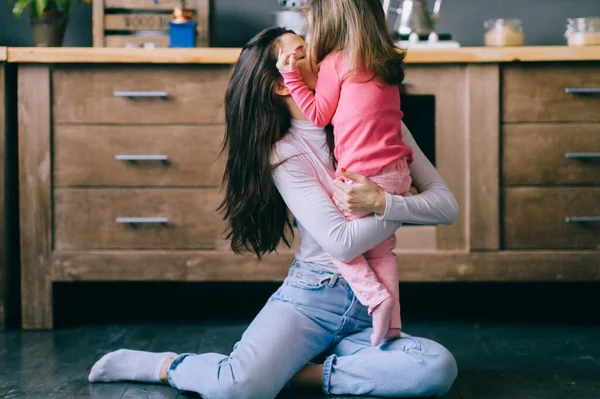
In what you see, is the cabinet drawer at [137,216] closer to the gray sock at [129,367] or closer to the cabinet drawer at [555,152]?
the gray sock at [129,367]

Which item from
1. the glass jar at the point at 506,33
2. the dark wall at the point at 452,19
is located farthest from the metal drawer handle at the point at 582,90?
the dark wall at the point at 452,19

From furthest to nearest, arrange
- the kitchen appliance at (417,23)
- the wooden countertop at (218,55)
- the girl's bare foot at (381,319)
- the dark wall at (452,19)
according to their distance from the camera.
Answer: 1. the dark wall at (452,19)
2. the kitchen appliance at (417,23)
3. the wooden countertop at (218,55)
4. the girl's bare foot at (381,319)

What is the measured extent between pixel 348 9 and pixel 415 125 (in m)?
0.93

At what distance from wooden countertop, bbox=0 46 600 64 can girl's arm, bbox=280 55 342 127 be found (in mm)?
707

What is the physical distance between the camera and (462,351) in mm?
2242

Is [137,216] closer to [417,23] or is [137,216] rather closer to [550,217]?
[417,23]

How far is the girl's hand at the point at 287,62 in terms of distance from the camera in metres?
1.69

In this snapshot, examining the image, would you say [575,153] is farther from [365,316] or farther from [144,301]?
[144,301]

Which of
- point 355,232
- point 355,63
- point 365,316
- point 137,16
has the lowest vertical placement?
point 365,316

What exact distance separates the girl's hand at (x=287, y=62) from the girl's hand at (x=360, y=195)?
0.25 m

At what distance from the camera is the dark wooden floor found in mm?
1875

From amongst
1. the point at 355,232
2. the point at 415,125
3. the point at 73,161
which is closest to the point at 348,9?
the point at 355,232

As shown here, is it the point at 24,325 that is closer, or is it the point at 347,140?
the point at 347,140

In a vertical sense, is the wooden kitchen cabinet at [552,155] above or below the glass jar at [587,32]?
below
